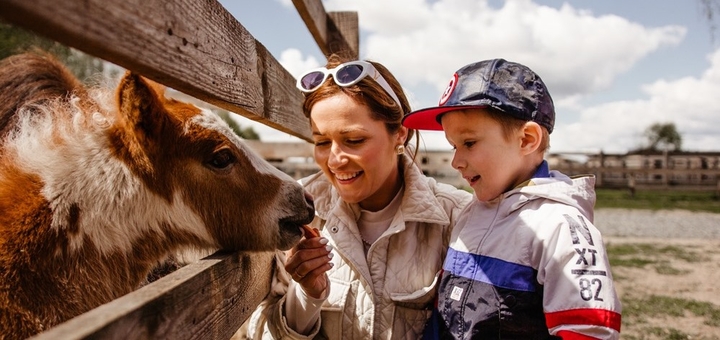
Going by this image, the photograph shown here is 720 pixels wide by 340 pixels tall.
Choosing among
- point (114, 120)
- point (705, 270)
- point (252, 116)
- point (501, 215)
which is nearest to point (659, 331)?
point (705, 270)

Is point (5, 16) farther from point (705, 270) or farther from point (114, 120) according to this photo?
point (705, 270)

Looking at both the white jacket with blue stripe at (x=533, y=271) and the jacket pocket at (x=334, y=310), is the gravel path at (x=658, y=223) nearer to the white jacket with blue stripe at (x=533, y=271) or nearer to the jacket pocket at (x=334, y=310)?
the white jacket with blue stripe at (x=533, y=271)

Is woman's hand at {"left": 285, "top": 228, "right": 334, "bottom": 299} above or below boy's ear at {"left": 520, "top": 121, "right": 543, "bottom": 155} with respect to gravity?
below

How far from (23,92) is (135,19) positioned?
2864 millimetres

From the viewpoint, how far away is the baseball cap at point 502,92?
202cm

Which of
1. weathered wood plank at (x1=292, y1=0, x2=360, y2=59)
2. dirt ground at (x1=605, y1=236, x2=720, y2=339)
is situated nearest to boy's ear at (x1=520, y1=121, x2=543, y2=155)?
weathered wood plank at (x1=292, y1=0, x2=360, y2=59)

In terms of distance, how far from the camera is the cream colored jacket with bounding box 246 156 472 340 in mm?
2152

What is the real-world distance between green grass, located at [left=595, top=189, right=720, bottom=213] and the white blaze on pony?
17.6 metres

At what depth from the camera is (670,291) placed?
676cm

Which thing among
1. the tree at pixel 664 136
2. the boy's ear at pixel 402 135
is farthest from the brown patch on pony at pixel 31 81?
the tree at pixel 664 136

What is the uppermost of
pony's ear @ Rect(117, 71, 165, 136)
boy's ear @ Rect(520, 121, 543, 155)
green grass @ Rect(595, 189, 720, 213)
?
pony's ear @ Rect(117, 71, 165, 136)

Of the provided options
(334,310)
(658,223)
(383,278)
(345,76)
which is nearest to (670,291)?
(383,278)

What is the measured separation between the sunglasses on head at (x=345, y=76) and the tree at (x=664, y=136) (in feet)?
177

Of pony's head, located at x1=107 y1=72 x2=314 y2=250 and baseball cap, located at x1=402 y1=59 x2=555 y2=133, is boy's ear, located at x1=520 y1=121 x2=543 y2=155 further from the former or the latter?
pony's head, located at x1=107 y1=72 x2=314 y2=250
